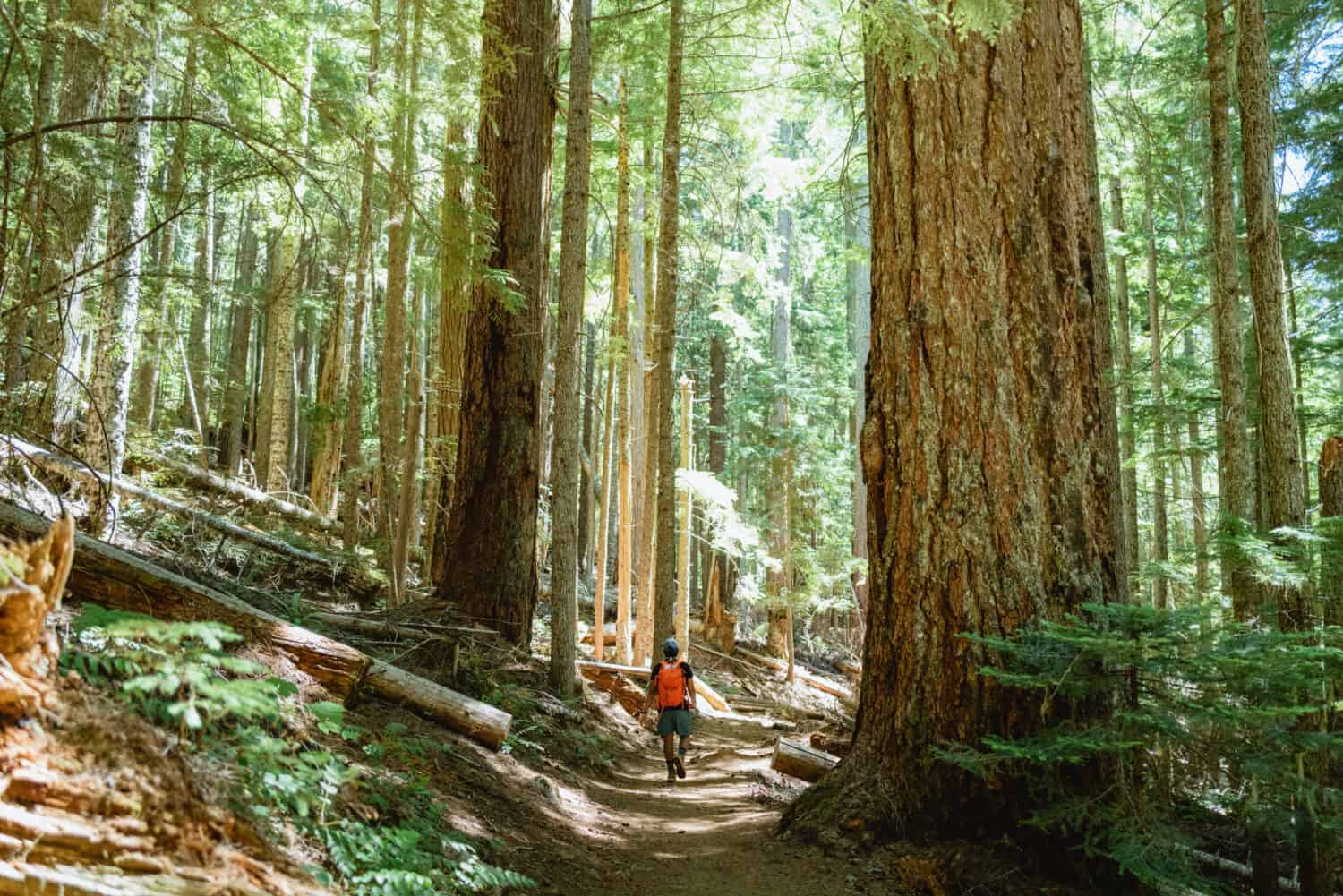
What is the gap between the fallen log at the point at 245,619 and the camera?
14.4 ft

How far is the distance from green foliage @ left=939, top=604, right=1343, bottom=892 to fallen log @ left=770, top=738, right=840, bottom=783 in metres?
2.70

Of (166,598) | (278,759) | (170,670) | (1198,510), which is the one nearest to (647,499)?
(166,598)

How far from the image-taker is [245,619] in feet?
16.1

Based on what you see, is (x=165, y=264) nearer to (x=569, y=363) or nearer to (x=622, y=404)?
(x=569, y=363)

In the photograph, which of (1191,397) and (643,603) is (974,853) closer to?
(1191,397)

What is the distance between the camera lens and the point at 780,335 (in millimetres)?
24938

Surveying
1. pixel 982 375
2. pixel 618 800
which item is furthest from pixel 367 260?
pixel 982 375

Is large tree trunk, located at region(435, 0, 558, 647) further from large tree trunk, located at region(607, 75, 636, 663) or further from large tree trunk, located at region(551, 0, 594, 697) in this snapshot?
large tree trunk, located at region(607, 75, 636, 663)

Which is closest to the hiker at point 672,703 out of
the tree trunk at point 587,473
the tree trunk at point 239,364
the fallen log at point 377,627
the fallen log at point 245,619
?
the fallen log at point 377,627

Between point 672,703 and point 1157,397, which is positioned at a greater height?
point 1157,397

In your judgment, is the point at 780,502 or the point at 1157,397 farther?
the point at 780,502

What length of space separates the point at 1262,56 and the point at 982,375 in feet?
19.3

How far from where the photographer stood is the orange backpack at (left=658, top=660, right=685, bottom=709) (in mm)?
8328

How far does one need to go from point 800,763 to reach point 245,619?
4491mm
